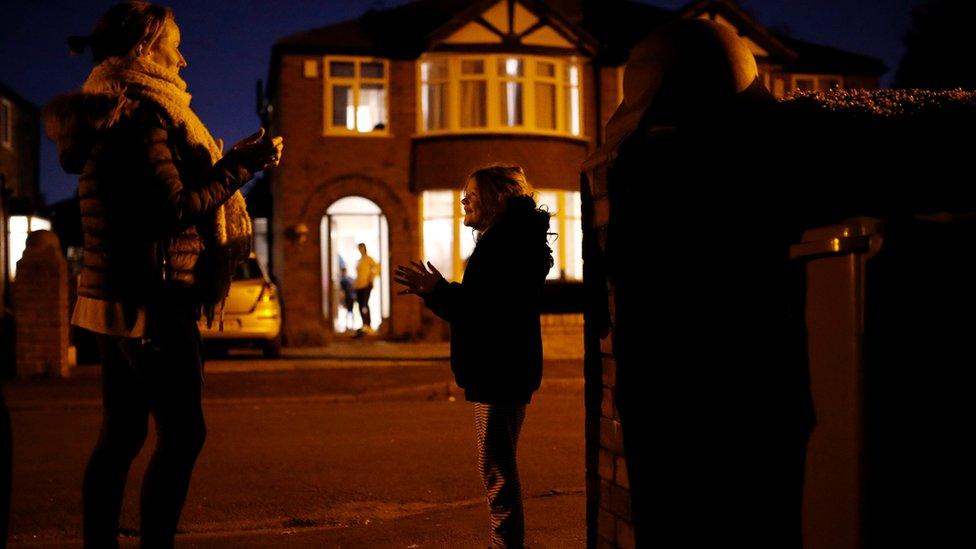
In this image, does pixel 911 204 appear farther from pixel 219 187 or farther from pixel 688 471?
pixel 219 187

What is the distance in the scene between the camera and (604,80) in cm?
2373

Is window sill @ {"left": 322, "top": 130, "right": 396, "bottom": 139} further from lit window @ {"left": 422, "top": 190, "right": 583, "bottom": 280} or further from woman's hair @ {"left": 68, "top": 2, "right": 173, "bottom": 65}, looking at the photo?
woman's hair @ {"left": 68, "top": 2, "right": 173, "bottom": 65}

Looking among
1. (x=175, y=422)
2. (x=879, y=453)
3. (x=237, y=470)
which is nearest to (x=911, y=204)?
(x=879, y=453)

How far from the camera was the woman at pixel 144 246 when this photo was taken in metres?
3.42

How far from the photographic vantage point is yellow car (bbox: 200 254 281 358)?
16.4m

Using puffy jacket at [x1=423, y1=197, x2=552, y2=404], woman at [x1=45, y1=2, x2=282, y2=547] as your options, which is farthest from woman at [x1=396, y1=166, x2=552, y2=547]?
woman at [x1=45, y1=2, x2=282, y2=547]

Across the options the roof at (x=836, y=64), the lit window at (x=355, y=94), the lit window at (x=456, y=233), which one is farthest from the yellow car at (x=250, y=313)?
the roof at (x=836, y=64)

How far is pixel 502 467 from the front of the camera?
4.06 m

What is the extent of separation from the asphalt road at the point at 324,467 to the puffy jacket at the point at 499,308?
1.28 metres

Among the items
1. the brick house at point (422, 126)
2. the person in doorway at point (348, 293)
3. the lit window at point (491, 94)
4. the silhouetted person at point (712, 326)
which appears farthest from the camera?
the person in doorway at point (348, 293)

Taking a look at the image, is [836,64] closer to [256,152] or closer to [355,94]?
[355,94]

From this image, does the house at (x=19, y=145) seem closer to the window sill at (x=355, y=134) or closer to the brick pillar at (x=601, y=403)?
the window sill at (x=355, y=134)

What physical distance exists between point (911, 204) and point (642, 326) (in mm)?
877

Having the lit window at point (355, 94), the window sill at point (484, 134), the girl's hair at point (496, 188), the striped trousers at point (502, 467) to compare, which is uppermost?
the lit window at point (355, 94)
